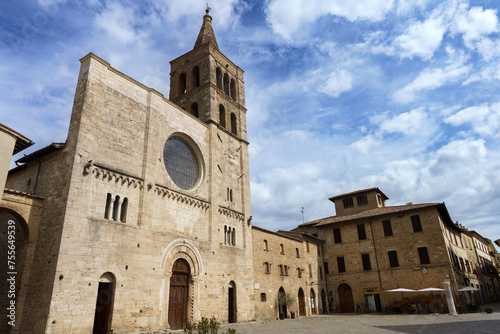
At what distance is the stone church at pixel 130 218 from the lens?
13.7 metres

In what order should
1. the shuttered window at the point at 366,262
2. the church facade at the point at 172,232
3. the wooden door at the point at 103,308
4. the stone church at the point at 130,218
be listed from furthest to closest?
the shuttered window at the point at 366,262 → the wooden door at the point at 103,308 → the church facade at the point at 172,232 → the stone church at the point at 130,218

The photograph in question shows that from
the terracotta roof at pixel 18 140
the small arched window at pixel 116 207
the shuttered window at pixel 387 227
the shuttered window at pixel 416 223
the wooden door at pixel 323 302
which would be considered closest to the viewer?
the terracotta roof at pixel 18 140

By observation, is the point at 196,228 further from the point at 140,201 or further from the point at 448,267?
the point at 448,267

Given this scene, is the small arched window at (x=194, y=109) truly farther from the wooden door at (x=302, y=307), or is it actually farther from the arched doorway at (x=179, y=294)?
the wooden door at (x=302, y=307)

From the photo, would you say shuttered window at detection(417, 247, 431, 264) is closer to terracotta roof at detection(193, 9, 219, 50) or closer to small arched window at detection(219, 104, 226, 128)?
small arched window at detection(219, 104, 226, 128)

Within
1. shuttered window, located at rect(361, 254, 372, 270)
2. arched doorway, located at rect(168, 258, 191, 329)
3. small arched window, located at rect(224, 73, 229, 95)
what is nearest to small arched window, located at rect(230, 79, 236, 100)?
small arched window, located at rect(224, 73, 229, 95)

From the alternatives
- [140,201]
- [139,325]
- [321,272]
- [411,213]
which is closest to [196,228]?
[140,201]

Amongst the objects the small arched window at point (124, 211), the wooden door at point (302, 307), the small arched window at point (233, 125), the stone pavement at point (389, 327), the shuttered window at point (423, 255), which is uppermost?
the small arched window at point (233, 125)

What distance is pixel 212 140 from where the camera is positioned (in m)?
24.2

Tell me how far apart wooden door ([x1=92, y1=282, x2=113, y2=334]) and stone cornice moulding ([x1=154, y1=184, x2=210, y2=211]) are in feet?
18.2

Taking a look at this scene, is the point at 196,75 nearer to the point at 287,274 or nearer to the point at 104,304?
the point at 287,274

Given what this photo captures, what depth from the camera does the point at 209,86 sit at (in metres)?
25.9

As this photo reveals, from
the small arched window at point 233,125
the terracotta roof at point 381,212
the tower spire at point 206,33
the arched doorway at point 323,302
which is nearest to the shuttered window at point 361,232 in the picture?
the terracotta roof at point 381,212

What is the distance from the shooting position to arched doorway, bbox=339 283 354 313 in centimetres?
3234
